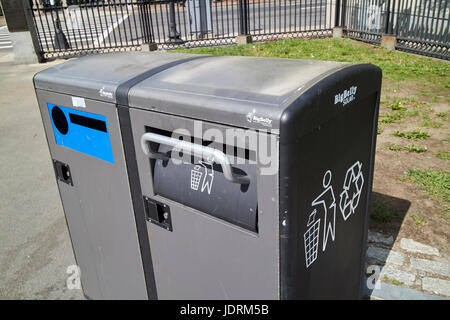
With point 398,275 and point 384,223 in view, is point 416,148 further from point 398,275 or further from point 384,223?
point 398,275

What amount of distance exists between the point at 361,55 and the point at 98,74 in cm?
830

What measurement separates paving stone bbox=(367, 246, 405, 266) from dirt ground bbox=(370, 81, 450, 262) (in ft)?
0.74

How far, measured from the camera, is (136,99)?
1.63 metres

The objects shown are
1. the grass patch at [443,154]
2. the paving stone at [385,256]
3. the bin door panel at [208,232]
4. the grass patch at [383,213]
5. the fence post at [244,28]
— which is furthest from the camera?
the fence post at [244,28]

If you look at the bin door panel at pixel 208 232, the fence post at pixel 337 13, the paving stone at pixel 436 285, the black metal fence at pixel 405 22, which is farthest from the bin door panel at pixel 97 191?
the fence post at pixel 337 13

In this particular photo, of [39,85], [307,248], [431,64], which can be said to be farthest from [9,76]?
[307,248]

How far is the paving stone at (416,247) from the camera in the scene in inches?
113

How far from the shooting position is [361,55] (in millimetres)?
9023

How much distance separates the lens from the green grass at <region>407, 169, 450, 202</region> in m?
3.58

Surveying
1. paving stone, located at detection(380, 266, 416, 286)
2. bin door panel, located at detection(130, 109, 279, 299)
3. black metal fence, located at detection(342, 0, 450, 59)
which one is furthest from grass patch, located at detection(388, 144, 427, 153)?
black metal fence, located at detection(342, 0, 450, 59)

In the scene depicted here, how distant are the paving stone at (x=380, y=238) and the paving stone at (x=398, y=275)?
31 centimetres

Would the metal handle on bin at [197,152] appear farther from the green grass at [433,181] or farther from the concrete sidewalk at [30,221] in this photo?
the green grass at [433,181]
